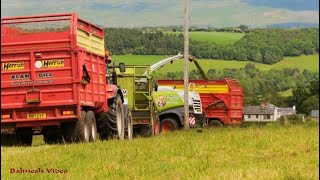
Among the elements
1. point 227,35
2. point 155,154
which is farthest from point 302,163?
point 227,35

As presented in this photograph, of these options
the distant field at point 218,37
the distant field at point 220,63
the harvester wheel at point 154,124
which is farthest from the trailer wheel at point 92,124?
the distant field at point 218,37

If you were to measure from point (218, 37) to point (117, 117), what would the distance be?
5618 cm

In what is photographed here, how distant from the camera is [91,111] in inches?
624

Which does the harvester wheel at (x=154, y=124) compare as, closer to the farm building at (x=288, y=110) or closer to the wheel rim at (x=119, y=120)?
the wheel rim at (x=119, y=120)

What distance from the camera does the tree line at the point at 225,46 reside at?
33.9 m

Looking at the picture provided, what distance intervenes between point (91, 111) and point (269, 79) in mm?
38230

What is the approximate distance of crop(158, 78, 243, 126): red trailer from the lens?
3559 centimetres

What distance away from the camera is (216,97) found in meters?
35.9

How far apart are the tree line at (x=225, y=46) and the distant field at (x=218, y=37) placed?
59 cm

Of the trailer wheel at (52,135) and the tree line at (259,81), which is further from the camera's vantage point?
the tree line at (259,81)

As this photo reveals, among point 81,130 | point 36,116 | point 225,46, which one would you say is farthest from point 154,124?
point 225,46

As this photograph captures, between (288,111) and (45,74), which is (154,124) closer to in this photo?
(45,74)

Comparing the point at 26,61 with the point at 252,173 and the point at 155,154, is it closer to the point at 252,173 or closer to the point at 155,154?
the point at 155,154

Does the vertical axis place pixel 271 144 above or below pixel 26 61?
below
